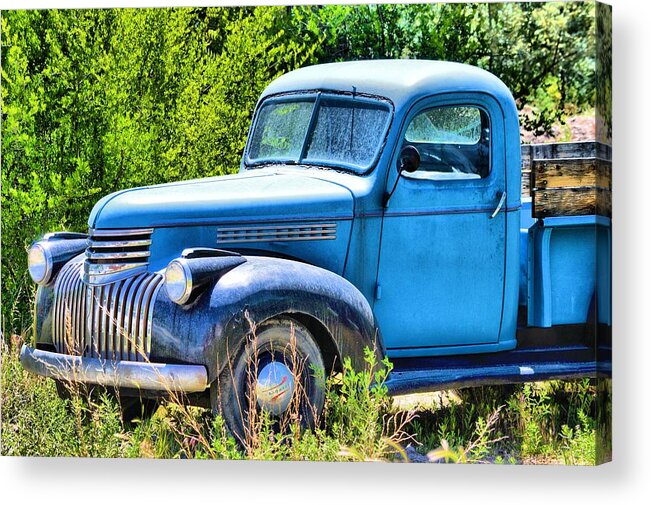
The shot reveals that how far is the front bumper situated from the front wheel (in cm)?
18

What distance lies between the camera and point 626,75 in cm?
707

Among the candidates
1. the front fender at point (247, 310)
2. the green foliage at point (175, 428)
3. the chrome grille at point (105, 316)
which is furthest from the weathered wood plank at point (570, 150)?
the chrome grille at point (105, 316)

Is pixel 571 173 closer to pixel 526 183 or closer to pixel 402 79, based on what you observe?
pixel 526 183

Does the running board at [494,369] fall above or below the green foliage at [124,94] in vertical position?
below

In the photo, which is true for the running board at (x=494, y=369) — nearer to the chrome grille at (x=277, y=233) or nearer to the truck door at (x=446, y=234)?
the truck door at (x=446, y=234)

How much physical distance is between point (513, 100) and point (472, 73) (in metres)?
0.27

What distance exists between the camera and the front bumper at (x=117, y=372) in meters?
6.18

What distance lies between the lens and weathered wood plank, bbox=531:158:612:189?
22.6 feet

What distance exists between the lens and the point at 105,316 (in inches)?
255

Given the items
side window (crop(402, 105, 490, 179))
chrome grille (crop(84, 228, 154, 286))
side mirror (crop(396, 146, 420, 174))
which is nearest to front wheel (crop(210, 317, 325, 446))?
chrome grille (crop(84, 228, 154, 286))

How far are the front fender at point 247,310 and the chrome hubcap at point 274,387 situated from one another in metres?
0.26

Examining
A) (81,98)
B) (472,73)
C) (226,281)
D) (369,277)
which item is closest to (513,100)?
(472,73)

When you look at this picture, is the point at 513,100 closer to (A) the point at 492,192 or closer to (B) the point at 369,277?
(A) the point at 492,192

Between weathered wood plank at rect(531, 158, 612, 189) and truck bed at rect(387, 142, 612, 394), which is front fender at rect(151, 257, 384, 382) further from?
weathered wood plank at rect(531, 158, 612, 189)
